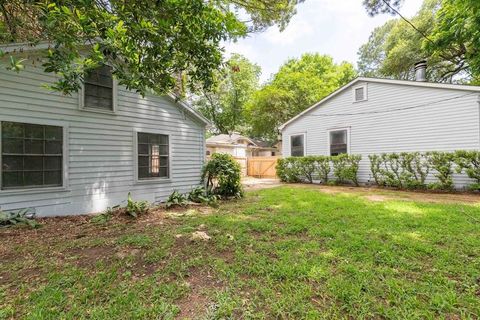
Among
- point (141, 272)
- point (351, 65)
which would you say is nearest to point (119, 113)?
point (141, 272)

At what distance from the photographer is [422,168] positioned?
8672 millimetres

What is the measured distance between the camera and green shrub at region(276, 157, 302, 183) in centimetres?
1220

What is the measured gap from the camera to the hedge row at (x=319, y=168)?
10.4 meters

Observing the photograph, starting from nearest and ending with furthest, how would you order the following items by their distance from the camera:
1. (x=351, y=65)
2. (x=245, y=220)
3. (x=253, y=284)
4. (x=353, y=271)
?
(x=253, y=284) < (x=353, y=271) < (x=245, y=220) < (x=351, y=65)

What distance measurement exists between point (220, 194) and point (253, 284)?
5.38 m

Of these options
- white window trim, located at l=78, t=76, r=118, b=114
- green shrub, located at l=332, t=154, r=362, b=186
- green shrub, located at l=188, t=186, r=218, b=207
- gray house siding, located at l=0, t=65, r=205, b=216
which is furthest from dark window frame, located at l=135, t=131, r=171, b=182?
green shrub, located at l=332, t=154, r=362, b=186

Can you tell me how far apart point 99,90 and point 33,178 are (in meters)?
2.53

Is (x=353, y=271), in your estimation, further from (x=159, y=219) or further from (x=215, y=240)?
(x=159, y=219)

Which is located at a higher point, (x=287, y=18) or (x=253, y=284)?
(x=287, y=18)

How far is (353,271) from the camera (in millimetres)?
2611

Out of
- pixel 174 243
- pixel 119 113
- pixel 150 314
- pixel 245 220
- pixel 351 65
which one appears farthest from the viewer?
pixel 351 65

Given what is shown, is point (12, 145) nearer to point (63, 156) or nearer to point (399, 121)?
point (63, 156)

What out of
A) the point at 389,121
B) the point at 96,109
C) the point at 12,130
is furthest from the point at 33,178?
the point at 389,121

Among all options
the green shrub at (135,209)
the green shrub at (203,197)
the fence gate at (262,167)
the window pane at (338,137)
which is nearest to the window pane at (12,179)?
the green shrub at (135,209)
